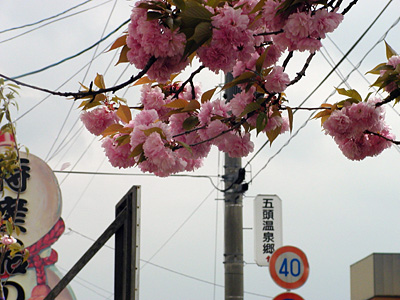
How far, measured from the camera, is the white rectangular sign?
12617 mm

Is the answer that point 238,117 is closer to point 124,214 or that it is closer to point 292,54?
point 292,54

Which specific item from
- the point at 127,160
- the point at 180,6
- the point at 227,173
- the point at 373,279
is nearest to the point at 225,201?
the point at 227,173

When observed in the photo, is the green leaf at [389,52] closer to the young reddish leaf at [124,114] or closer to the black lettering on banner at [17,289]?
the young reddish leaf at [124,114]

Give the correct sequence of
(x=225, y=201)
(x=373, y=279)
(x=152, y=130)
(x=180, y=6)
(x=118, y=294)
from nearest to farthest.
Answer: (x=180, y=6)
(x=152, y=130)
(x=118, y=294)
(x=225, y=201)
(x=373, y=279)

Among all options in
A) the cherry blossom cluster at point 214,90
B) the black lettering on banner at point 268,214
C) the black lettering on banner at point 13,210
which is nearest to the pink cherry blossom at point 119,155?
the cherry blossom cluster at point 214,90

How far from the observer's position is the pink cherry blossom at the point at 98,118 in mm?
3871

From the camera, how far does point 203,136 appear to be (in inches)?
135

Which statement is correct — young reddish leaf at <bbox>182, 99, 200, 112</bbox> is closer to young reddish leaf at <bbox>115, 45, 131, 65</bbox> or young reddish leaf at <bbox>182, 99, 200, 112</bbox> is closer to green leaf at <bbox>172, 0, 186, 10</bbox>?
young reddish leaf at <bbox>115, 45, 131, 65</bbox>

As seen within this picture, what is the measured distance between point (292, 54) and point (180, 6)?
77cm

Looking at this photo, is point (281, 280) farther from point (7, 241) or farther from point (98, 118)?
point (98, 118)

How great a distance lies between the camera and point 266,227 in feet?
42.4

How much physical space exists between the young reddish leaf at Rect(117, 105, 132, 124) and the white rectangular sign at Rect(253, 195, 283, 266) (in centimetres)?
910

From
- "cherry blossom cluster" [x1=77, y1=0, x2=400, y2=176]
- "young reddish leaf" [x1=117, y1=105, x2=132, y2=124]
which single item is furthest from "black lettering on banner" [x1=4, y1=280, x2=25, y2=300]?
"young reddish leaf" [x1=117, y1=105, x2=132, y2=124]

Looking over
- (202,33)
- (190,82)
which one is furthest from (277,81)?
(190,82)
